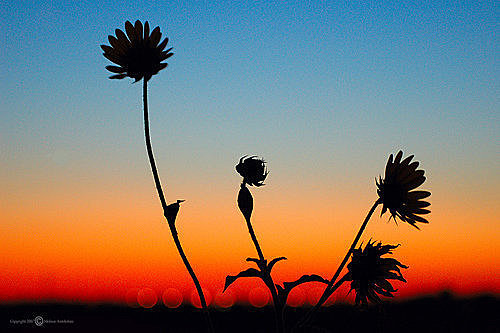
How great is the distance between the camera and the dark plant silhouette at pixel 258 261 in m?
2.31

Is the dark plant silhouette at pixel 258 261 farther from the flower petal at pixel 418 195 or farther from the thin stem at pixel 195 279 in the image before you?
the flower petal at pixel 418 195

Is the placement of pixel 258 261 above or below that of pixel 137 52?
below

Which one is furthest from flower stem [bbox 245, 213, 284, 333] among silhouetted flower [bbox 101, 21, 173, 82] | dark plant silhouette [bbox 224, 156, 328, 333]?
silhouetted flower [bbox 101, 21, 173, 82]

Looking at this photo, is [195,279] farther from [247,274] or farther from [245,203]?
[245,203]

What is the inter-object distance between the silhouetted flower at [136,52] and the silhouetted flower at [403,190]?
1046 millimetres

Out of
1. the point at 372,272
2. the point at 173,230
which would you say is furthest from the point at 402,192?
the point at 173,230

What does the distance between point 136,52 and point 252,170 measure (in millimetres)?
684

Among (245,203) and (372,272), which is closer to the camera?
(245,203)

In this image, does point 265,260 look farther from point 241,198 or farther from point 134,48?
point 134,48

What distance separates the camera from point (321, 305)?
7.19 ft

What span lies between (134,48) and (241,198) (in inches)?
31.0

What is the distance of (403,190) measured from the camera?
9.25 ft

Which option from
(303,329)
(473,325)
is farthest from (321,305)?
(473,325)

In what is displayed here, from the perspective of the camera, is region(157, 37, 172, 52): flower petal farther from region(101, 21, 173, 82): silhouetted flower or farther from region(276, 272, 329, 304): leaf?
region(276, 272, 329, 304): leaf
